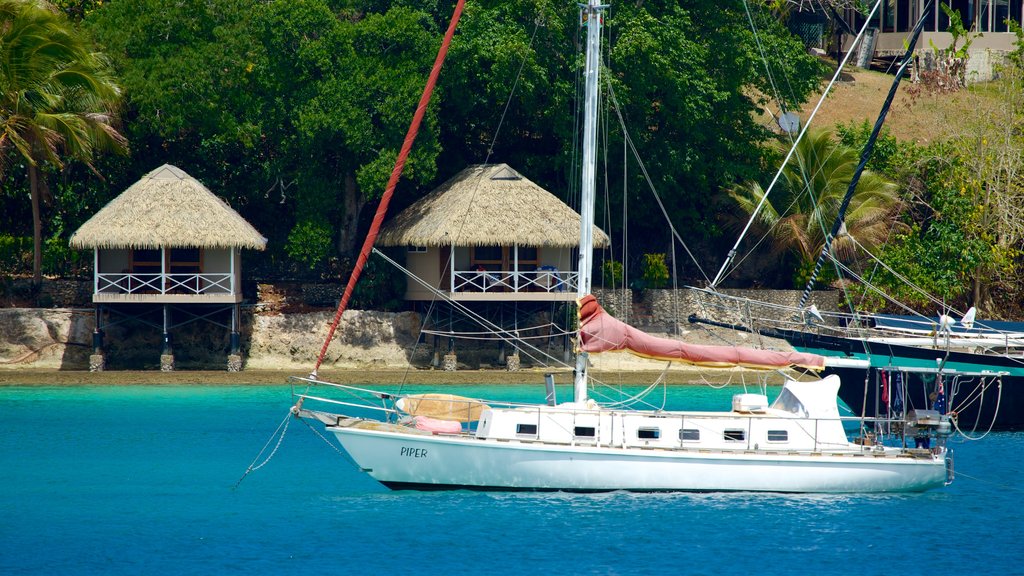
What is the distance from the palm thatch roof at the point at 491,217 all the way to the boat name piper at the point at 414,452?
1318cm

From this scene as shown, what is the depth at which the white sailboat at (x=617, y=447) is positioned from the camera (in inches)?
818

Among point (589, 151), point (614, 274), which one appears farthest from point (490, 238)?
point (589, 151)

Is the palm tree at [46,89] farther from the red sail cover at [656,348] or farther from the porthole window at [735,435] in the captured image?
the porthole window at [735,435]

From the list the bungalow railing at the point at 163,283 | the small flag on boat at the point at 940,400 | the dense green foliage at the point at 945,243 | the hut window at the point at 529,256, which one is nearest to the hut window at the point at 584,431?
the small flag on boat at the point at 940,400

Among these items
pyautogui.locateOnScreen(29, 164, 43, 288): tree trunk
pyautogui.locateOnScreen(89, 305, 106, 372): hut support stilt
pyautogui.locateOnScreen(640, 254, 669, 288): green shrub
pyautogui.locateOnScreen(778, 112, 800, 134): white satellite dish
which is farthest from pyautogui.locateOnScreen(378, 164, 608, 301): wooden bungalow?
pyautogui.locateOnScreen(29, 164, 43, 288): tree trunk

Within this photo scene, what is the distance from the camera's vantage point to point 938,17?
5269 cm

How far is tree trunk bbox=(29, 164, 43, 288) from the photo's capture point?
3509 cm

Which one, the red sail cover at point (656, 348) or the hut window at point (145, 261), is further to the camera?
the hut window at point (145, 261)

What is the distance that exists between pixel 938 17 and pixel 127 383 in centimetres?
3722

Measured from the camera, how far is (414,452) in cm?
2086

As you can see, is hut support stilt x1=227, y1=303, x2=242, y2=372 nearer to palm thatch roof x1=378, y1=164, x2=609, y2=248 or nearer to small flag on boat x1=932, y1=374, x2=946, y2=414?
palm thatch roof x1=378, y1=164, x2=609, y2=248

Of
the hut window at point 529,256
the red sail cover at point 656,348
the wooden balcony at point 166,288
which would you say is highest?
the hut window at point 529,256

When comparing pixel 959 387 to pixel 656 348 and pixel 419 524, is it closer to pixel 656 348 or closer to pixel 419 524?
pixel 656 348

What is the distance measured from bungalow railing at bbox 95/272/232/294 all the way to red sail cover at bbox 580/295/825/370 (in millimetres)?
15587
